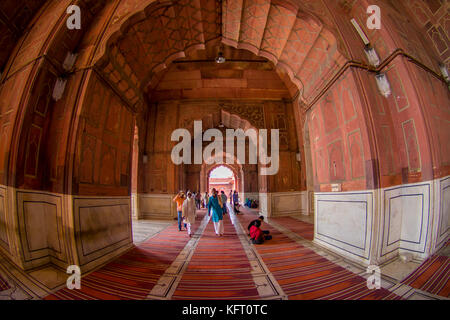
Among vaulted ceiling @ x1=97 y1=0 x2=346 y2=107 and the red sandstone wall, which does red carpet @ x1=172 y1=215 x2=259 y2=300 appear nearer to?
the red sandstone wall

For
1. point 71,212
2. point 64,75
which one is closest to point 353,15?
point 64,75

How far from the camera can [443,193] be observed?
97.2 inches

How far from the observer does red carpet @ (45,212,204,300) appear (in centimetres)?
199

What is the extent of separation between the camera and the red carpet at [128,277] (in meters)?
1.99

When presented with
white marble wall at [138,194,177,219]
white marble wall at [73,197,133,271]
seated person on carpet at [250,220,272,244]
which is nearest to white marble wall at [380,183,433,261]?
seated person on carpet at [250,220,272,244]

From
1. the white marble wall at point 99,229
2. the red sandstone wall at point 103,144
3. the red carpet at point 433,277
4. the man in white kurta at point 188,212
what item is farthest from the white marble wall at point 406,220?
the red sandstone wall at point 103,144

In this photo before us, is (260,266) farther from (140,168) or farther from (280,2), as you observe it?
(140,168)

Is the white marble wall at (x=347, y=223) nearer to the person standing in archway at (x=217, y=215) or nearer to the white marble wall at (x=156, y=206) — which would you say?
the person standing in archway at (x=217, y=215)

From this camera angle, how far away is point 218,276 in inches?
95.9

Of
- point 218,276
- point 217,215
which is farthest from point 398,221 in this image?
point 217,215

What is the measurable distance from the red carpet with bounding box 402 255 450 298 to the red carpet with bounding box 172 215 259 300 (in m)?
1.87

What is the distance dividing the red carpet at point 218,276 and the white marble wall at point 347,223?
1.68 meters

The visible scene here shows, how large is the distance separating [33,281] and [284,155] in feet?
26.9

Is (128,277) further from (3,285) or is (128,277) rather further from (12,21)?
(12,21)
